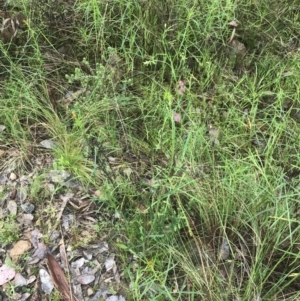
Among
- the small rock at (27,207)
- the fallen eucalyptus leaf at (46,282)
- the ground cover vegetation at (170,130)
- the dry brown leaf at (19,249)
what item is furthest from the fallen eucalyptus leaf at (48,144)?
the fallen eucalyptus leaf at (46,282)

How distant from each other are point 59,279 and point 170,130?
843mm

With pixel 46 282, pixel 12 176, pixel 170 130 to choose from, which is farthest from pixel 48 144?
pixel 46 282

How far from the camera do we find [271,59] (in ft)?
8.90

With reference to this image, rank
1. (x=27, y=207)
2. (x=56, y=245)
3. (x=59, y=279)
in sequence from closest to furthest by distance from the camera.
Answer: (x=59, y=279), (x=56, y=245), (x=27, y=207)

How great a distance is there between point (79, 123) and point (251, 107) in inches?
37.3

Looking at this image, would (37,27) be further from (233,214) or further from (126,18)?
(233,214)

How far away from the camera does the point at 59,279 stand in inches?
76.2

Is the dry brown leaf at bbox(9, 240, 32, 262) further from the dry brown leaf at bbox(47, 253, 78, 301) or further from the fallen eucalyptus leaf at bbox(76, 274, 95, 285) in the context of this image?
the fallen eucalyptus leaf at bbox(76, 274, 95, 285)

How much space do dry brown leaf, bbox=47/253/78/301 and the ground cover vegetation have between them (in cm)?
12

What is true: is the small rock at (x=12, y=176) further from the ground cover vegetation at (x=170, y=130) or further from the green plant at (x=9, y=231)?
the green plant at (x=9, y=231)

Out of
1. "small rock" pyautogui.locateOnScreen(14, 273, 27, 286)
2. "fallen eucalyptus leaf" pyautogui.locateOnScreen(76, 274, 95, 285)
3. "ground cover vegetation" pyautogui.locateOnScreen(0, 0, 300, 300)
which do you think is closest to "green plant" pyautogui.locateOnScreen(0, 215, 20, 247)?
"ground cover vegetation" pyautogui.locateOnScreen(0, 0, 300, 300)

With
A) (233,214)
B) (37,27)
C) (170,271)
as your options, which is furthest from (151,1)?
(170,271)

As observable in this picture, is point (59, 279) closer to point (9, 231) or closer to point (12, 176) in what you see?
point (9, 231)

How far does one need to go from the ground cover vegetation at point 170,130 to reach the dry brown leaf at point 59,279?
0.12m
